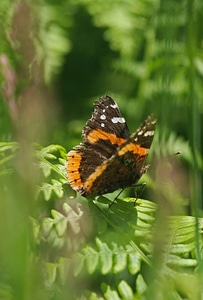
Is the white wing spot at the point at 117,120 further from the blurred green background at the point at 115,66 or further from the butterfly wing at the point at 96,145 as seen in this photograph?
the blurred green background at the point at 115,66

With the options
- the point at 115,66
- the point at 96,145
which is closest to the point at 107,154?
the point at 96,145

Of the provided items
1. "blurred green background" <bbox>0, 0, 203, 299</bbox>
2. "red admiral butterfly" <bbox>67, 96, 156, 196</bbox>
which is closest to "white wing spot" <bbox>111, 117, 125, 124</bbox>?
"red admiral butterfly" <bbox>67, 96, 156, 196</bbox>

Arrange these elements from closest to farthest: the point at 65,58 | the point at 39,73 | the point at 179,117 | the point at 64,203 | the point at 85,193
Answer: the point at 39,73
the point at 64,203
the point at 85,193
the point at 179,117
the point at 65,58

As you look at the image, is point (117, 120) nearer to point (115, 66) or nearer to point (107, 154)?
point (107, 154)

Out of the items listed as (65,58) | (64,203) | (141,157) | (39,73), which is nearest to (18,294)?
(39,73)

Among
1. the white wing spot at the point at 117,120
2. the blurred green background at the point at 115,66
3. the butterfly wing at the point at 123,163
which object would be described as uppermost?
the blurred green background at the point at 115,66

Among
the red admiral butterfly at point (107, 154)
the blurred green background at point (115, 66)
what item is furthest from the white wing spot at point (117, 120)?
the blurred green background at point (115, 66)

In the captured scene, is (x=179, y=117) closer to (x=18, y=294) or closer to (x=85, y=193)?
(x=85, y=193)
